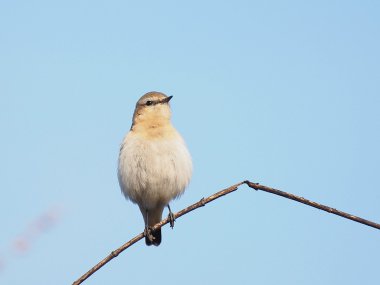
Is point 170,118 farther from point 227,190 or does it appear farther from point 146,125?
point 227,190

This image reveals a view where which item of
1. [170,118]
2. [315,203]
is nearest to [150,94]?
[170,118]

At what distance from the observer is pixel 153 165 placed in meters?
7.57

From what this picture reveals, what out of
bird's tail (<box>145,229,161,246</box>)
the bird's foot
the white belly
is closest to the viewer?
the bird's foot

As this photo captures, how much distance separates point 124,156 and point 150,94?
163cm

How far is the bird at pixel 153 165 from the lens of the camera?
7594 millimetres

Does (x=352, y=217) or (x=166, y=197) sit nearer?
(x=352, y=217)

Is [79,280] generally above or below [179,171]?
above

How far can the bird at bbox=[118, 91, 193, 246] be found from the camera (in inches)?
299

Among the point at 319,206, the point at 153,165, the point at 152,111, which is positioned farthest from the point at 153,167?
the point at 319,206

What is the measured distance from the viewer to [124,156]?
775 centimetres

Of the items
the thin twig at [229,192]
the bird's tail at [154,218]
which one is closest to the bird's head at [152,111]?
the bird's tail at [154,218]

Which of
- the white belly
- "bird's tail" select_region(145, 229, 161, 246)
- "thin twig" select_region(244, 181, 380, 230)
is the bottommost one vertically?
"bird's tail" select_region(145, 229, 161, 246)

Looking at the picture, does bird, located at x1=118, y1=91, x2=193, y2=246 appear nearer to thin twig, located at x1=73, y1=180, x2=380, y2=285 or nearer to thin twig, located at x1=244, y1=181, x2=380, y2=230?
thin twig, located at x1=73, y1=180, x2=380, y2=285

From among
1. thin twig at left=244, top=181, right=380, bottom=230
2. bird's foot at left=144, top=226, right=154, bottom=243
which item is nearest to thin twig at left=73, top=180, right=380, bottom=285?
thin twig at left=244, top=181, right=380, bottom=230
